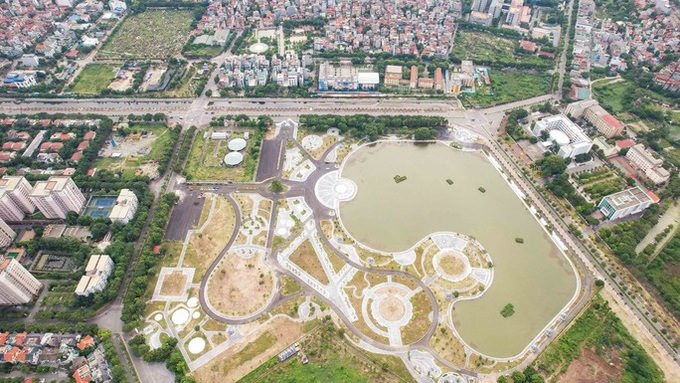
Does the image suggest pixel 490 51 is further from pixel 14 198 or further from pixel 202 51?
pixel 14 198

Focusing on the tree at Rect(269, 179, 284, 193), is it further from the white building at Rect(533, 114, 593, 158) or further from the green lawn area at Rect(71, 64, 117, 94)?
the white building at Rect(533, 114, 593, 158)

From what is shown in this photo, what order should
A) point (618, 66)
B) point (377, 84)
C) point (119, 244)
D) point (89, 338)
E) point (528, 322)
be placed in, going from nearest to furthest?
point (89, 338) → point (528, 322) → point (119, 244) → point (377, 84) → point (618, 66)

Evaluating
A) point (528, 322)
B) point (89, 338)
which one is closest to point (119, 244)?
point (89, 338)

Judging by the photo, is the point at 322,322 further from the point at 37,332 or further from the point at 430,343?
the point at 37,332

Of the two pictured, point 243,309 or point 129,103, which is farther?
point 129,103

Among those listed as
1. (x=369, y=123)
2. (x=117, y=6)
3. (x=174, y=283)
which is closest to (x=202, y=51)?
(x=117, y=6)

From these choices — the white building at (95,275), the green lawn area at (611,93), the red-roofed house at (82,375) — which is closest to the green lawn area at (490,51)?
the green lawn area at (611,93)

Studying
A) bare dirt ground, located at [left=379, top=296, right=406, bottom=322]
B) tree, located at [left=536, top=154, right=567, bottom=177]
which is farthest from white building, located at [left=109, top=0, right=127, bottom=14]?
tree, located at [left=536, top=154, right=567, bottom=177]
